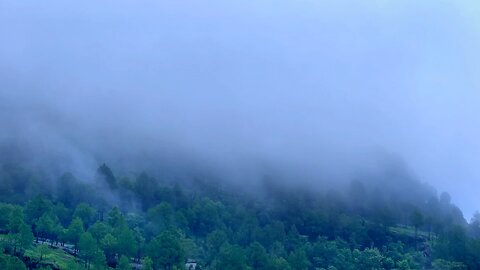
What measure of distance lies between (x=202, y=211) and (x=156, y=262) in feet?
151

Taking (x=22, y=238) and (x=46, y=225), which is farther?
(x=46, y=225)

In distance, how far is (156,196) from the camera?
180 m

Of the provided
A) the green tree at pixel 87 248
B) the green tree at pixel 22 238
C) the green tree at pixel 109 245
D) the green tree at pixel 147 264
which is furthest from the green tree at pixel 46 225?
the green tree at pixel 147 264

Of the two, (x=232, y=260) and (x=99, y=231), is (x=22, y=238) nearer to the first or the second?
(x=99, y=231)

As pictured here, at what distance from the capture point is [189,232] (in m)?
159

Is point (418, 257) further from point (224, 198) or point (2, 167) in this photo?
point (2, 167)

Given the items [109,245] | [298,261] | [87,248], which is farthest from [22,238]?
[298,261]

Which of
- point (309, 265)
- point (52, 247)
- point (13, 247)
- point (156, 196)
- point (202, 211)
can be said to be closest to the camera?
point (13, 247)

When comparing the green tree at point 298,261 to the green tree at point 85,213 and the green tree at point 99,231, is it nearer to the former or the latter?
the green tree at point 99,231

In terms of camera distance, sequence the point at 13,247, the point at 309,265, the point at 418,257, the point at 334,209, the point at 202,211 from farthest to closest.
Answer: the point at 334,209 → the point at 202,211 → the point at 418,257 → the point at 309,265 → the point at 13,247

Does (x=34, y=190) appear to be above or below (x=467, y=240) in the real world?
below

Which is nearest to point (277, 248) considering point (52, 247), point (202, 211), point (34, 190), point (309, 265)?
point (309, 265)

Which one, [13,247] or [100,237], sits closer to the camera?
[13,247]

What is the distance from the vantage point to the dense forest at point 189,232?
12381 centimetres
